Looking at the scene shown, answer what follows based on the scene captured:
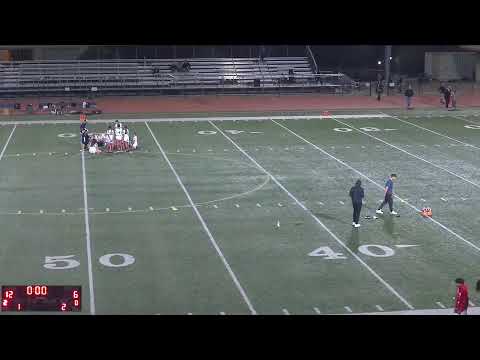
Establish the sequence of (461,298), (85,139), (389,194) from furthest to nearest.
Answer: (85,139) < (389,194) < (461,298)

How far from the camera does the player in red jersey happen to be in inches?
535

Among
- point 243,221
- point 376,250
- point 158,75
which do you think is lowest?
point 376,250

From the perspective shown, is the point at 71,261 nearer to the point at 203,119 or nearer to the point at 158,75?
the point at 203,119

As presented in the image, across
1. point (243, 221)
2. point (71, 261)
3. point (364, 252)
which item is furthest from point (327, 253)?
point (71, 261)

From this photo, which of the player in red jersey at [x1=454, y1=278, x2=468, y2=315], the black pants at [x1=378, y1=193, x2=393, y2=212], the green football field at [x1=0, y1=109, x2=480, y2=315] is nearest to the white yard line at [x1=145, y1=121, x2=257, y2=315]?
the green football field at [x1=0, y1=109, x2=480, y2=315]

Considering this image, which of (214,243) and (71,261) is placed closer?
(71,261)

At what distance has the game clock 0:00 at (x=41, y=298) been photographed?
11.4m

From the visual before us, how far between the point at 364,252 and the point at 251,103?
26813 mm

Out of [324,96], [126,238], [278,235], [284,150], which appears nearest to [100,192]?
[126,238]

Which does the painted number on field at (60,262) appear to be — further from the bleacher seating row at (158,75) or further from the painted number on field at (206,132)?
the bleacher seating row at (158,75)

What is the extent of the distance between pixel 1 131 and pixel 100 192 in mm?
12119

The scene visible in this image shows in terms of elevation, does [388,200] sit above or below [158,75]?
below

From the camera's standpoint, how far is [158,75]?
5022cm
